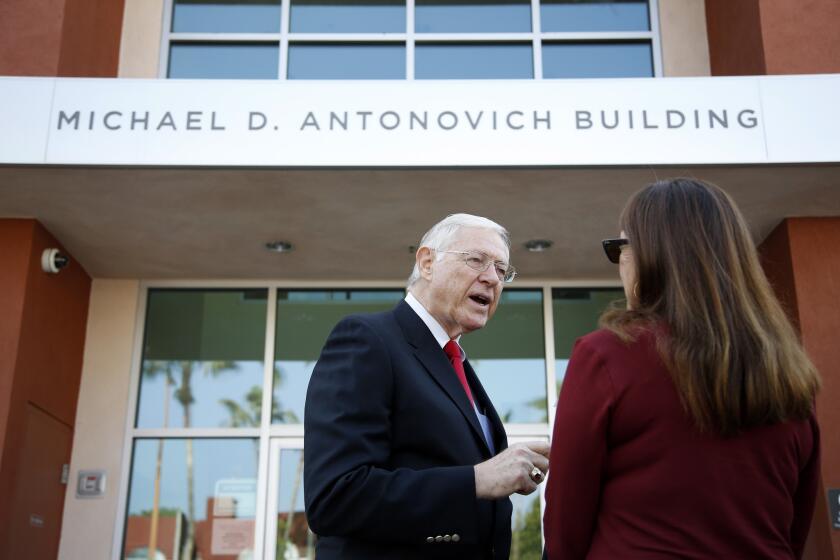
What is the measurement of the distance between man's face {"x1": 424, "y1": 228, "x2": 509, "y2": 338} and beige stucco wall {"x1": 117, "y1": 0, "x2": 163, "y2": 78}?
6.27 metres

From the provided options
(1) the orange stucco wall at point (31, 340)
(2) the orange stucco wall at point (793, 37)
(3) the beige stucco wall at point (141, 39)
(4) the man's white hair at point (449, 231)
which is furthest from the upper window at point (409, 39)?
(4) the man's white hair at point (449, 231)

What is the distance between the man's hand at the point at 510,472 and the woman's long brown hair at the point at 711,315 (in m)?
0.41

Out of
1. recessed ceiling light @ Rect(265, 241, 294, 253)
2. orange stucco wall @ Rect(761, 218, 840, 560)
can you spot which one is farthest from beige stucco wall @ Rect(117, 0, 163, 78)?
orange stucco wall @ Rect(761, 218, 840, 560)

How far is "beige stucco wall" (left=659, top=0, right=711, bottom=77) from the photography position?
8.21 meters

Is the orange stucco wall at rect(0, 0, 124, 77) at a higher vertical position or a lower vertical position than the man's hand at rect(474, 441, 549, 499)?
higher

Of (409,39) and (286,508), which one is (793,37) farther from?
(286,508)

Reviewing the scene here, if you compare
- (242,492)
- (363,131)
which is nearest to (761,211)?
(363,131)

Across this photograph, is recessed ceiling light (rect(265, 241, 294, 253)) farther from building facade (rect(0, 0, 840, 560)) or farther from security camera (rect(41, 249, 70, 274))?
security camera (rect(41, 249, 70, 274))

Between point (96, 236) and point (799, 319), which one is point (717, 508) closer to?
point (799, 319)

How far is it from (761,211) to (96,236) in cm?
505

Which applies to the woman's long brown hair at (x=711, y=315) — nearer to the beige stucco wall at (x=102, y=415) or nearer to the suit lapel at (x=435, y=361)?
the suit lapel at (x=435, y=361)

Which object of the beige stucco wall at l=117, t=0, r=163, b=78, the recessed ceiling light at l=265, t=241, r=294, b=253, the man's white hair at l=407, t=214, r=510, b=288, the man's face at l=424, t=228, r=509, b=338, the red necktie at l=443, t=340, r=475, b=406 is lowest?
the red necktie at l=443, t=340, r=475, b=406

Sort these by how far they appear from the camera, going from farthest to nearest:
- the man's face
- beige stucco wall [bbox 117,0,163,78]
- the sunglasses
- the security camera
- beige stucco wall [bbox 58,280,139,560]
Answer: beige stucco wall [bbox 117,0,163,78]
beige stucco wall [bbox 58,280,139,560]
the security camera
the man's face
the sunglasses

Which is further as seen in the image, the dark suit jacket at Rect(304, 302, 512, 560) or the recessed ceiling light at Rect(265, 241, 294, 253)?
the recessed ceiling light at Rect(265, 241, 294, 253)
